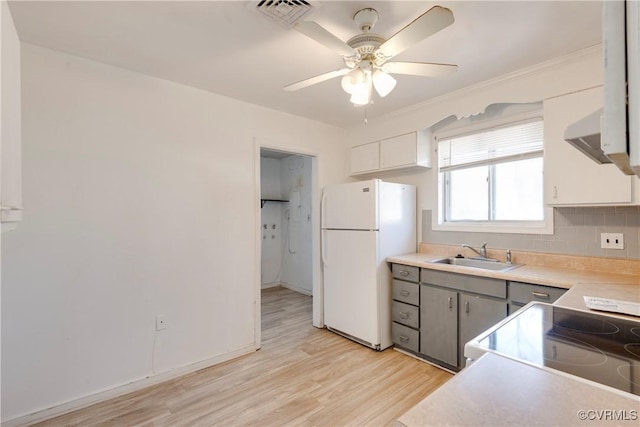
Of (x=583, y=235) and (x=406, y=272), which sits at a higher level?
(x=583, y=235)

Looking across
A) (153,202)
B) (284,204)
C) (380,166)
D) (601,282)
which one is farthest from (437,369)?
(284,204)

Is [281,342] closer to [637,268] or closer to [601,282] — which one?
[601,282]

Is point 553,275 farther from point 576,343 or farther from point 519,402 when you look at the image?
point 519,402

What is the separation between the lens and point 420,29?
4.39 ft

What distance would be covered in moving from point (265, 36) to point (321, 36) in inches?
21.1

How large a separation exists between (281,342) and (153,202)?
1816 millimetres

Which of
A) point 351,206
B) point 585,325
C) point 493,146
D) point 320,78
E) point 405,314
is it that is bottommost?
point 405,314

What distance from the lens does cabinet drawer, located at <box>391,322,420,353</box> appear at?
2.66 m

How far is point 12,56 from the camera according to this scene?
1.08 m

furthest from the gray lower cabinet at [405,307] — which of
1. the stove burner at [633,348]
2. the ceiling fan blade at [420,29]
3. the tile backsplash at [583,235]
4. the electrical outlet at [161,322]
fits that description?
the electrical outlet at [161,322]

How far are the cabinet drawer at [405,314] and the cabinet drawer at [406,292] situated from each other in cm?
5

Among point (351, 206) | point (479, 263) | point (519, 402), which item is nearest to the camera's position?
point (519, 402)

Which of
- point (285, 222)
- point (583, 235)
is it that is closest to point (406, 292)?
point (583, 235)

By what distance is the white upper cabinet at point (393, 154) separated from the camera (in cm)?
300
